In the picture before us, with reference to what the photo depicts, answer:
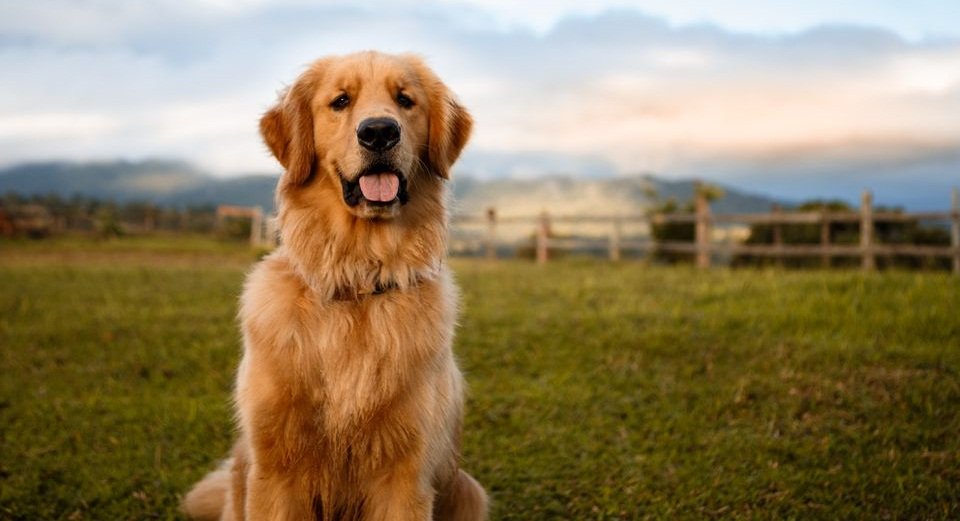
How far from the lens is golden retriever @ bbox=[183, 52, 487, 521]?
300 cm

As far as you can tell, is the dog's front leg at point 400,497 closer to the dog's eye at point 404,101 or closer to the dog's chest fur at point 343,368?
the dog's chest fur at point 343,368

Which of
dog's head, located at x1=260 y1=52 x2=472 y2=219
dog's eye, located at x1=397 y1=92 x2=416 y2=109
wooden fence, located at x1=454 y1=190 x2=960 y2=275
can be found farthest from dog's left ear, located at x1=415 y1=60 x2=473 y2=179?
wooden fence, located at x1=454 y1=190 x2=960 y2=275

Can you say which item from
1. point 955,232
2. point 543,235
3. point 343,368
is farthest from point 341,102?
point 543,235

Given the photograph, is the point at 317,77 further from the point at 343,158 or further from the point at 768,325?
the point at 768,325

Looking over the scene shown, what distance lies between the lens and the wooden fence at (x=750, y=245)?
17141 mm

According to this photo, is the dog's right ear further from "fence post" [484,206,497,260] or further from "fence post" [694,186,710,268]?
"fence post" [484,206,497,260]

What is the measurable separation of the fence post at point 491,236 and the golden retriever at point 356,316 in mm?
24079

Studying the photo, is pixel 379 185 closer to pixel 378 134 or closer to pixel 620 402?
pixel 378 134

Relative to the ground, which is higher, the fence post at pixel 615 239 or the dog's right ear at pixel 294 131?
the dog's right ear at pixel 294 131

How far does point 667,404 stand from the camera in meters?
6.17

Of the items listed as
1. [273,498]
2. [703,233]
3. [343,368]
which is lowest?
[273,498]

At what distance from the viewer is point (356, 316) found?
3.18m

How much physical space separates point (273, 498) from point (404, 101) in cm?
178

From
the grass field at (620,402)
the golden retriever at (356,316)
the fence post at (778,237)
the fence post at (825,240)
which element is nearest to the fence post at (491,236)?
the fence post at (778,237)
